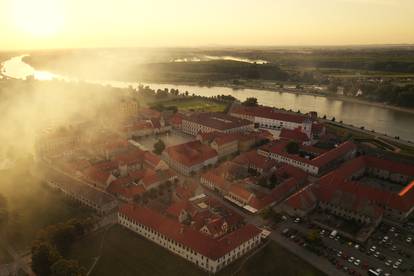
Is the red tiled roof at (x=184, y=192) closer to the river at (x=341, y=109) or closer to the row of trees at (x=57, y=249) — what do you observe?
the row of trees at (x=57, y=249)

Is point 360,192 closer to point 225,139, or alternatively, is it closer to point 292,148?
point 292,148

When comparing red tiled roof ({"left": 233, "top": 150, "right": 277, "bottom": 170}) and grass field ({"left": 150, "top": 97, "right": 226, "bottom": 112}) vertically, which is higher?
grass field ({"left": 150, "top": 97, "right": 226, "bottom": 112})

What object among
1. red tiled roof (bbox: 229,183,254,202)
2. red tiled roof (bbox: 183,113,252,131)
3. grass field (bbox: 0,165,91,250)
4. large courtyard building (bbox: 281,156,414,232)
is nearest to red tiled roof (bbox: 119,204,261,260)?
red tiled roof (bbox: 229,183,254,202)

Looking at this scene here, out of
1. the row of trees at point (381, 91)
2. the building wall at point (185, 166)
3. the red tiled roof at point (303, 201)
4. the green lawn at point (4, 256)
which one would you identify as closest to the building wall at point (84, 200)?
the green lawn at point (4, 256)

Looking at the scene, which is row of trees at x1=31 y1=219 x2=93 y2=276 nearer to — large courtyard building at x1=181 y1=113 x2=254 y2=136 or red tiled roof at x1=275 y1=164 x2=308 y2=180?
red tiled roof at x1=275 y1=164 x2=308 y2=180

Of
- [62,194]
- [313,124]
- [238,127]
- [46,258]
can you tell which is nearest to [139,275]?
[46,258]
